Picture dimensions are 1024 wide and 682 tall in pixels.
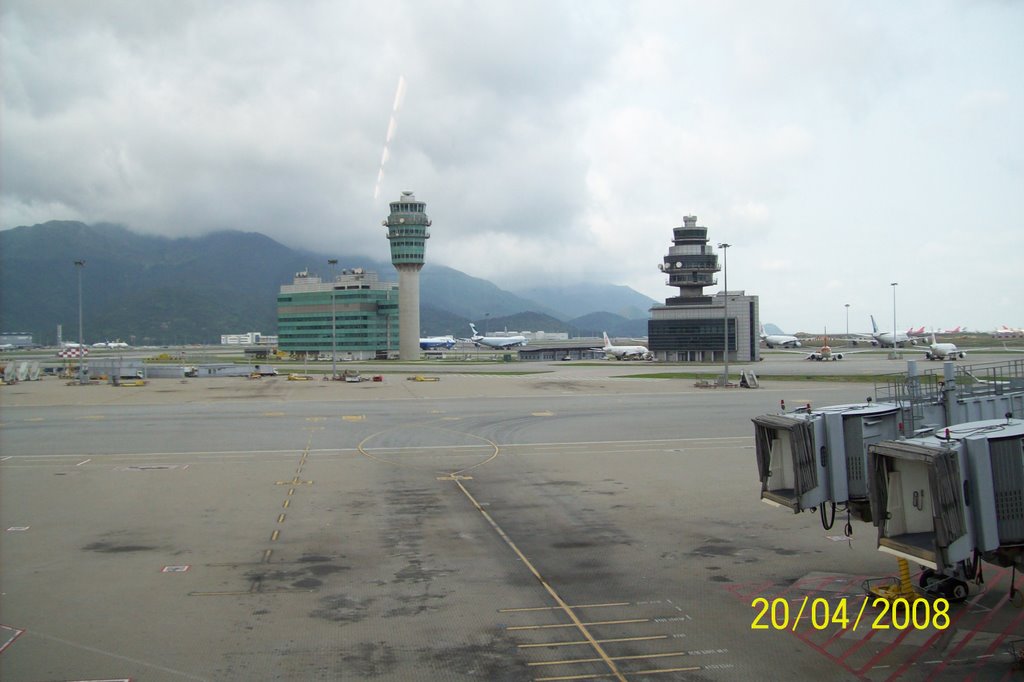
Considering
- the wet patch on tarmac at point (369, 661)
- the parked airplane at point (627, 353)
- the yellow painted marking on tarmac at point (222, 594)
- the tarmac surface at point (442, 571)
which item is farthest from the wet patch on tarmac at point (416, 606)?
the parked airplane at point (627, 353)

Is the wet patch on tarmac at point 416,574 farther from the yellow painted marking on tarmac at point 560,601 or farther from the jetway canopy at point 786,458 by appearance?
the jetway canopy at point 786,458

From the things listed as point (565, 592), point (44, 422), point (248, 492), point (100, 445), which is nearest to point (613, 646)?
point (565, 592)

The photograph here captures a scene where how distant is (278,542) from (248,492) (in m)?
8.28

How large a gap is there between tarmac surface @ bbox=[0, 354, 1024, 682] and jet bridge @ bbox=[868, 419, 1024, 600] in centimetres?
198

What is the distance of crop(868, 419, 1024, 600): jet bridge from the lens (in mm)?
13672

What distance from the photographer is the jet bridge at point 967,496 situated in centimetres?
1367

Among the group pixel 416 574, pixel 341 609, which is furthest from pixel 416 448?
pixel 341 609

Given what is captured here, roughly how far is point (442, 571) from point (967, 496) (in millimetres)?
11968

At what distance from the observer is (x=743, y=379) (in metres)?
80.1

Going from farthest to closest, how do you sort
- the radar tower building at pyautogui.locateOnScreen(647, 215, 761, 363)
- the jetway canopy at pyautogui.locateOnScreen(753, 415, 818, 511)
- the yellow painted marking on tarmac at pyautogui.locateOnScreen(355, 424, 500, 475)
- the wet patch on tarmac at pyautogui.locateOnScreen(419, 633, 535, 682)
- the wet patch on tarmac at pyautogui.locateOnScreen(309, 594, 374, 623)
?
→ 1. the radar tower building at pyautogui.locateOnScreen(647, 215, 761, 363)
2. the yellow painted marking on tarmac at pyautogui.locateOnScreen(355, 424, 500, 475)
3. the jetway canopy at pyautogui.locateOnScreen(753, 415, 818, 511)
4. the wet patch on tarmac at pyautogui.locateOnScreen(309, 594, 374, 623)
5. the wet patch on tarmac at pyautogui.locateOnScreen(419, 633, 535, 682)

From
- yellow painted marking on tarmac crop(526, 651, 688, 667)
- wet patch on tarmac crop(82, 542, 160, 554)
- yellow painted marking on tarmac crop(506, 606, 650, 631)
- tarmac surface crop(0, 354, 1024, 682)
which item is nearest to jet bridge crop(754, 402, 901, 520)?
tarmac surface crop(0, 354, 1024, 682)

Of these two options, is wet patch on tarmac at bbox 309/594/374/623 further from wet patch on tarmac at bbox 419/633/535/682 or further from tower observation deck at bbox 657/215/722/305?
tower observation deck at bbox 657/215/722/305

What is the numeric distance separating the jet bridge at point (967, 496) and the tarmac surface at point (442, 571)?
1977mm
